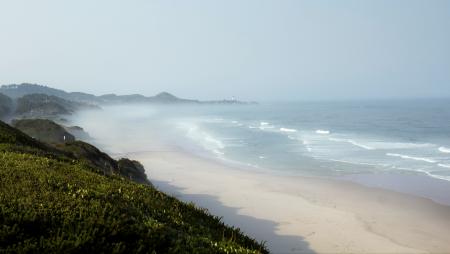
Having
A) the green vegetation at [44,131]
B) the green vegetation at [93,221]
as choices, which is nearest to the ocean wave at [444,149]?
the green vegetation at [44,131]

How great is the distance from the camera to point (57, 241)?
6543 millimetres

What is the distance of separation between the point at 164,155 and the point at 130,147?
1014cm

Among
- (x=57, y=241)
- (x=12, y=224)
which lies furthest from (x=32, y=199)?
(x=57, y=241)

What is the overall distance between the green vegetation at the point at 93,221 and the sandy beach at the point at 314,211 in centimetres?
1168

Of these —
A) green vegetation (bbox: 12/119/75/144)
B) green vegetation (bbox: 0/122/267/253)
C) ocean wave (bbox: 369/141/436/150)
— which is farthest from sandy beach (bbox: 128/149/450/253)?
ocean wave (bbox: 369/141/436/150)

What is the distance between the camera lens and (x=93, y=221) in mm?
7422

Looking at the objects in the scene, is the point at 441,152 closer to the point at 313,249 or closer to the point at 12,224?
the point at 313,249

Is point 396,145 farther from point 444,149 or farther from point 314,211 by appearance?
point 314,211

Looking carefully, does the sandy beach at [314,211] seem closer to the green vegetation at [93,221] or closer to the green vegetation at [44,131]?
the green vegetation at [93,221]

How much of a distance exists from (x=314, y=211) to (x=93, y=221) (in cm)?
2241

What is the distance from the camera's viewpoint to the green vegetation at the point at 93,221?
22.0ft

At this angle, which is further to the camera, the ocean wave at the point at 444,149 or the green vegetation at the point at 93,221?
the ocean wave at the point at 444,149

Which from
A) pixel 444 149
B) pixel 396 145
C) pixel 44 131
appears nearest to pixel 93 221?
pixel 44 131

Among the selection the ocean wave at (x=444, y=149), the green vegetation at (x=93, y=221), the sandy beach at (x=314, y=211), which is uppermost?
the ocean wave at (x=444, y=149)
